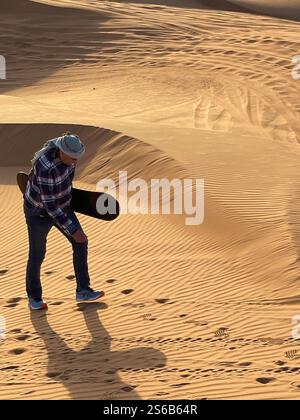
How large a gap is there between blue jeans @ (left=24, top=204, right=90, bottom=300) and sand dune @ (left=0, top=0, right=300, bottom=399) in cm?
26

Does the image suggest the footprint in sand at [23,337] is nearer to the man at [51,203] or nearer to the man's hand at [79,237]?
the man at [51,203]

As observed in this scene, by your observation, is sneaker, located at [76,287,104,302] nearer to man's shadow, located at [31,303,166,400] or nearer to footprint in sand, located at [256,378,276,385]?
man's shadow, located at [31,303,166,400]

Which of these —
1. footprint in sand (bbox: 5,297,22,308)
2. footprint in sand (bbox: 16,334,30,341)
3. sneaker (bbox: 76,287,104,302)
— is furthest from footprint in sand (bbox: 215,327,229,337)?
footprint in sand (bbox: 5,297,22,308)

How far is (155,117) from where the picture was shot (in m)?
18.5

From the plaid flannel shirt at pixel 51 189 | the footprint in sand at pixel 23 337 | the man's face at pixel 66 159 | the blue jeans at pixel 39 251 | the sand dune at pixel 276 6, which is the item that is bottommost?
the footprint in sand at pixel 23 337

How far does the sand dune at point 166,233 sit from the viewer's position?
7.96m

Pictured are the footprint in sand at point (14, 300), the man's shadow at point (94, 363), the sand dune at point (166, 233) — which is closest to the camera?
the man's shadow at point (94, 363)

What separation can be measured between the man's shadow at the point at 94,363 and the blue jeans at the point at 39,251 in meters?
0.41

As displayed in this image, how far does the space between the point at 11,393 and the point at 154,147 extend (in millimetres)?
7540

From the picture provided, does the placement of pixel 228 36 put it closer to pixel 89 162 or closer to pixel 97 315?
pixel 89 162

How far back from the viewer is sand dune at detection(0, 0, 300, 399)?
7957 mm

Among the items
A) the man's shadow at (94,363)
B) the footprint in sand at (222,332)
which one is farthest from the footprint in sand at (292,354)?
the man's shadow at (94,363)

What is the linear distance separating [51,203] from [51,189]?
131 millimetres
